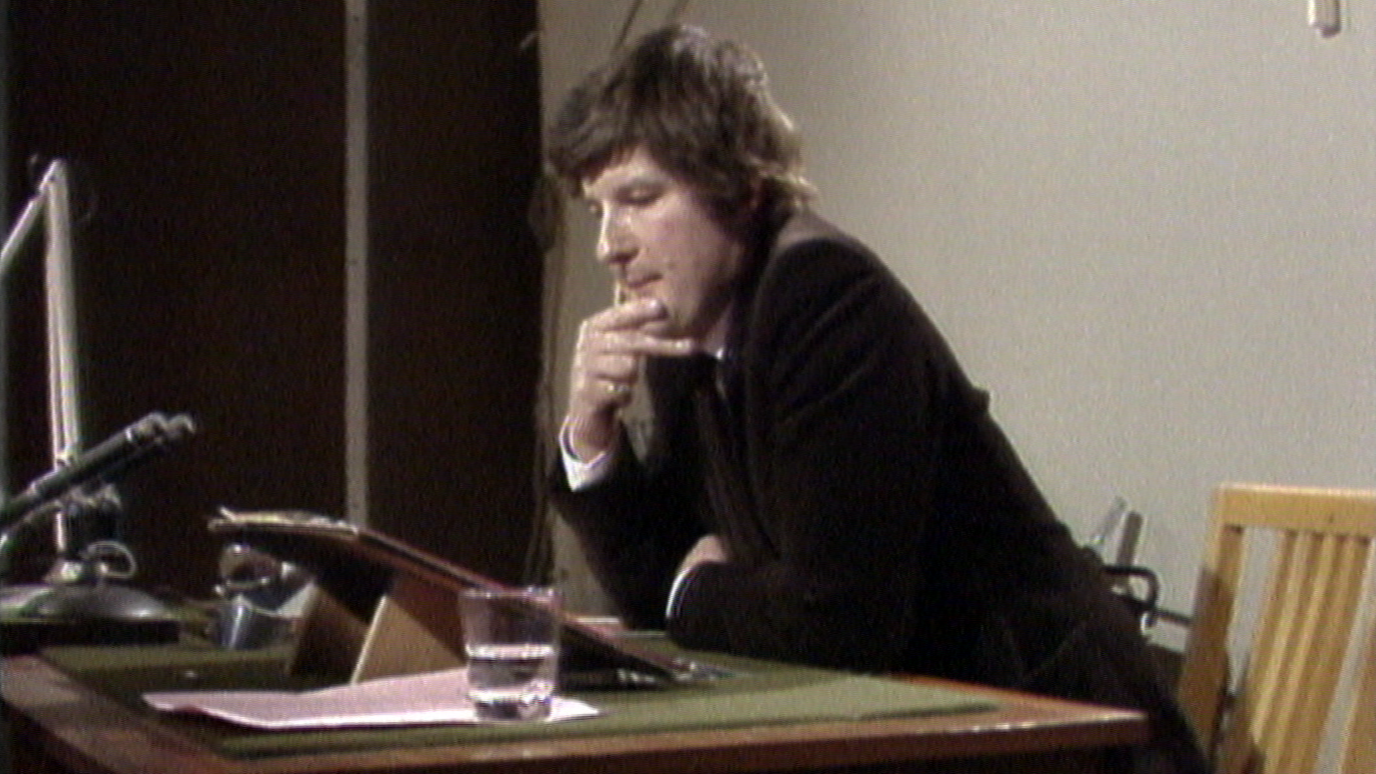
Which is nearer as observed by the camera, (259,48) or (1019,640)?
(1019,640)

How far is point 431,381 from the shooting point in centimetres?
406

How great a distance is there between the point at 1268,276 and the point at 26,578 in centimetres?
223

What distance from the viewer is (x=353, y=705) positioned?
4.00ft

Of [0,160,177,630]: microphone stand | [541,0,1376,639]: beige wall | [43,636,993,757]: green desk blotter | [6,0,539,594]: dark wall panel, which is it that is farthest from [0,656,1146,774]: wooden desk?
[6,0,539,594]: dark wall panel

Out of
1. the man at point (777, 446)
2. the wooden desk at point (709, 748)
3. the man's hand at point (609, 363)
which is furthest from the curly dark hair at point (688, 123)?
the wooden desk at point (709, 748)

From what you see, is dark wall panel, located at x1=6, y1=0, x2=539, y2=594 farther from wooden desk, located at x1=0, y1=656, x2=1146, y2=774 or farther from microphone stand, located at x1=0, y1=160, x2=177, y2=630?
wooden desk, located at x1=0, y1=656, x2=1146, y2=774

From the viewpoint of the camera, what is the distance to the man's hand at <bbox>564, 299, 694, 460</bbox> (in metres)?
1.85

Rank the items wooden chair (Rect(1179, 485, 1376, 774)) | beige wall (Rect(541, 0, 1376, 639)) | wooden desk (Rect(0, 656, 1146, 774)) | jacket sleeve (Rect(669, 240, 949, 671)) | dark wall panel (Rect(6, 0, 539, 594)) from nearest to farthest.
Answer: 1. wooden desk (Rect(0, 656, 1146, 774))
2. jacket sleeve (Rect(669, 240, 949, 671))
3. wooden chair (Rect(1179, 485, 1376, 774))
4. beige wall (Rect(541, 0, 1376, 639))
5. dark wall panel (Rect(6, 0, 539, 594))

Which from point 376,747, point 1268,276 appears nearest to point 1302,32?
point 1268,276

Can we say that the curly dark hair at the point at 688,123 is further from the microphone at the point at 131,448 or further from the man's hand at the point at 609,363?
the microphone at the point at 131,448

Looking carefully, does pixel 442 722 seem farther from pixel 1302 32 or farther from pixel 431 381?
pixel 431 381

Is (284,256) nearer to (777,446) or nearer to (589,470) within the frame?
(589,470)

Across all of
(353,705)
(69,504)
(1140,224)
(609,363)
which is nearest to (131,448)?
(353,705)

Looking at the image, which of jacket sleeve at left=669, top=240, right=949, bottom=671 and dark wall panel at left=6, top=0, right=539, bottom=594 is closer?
jacket sleeve at left=669, top=240, right=949, bottom=671
